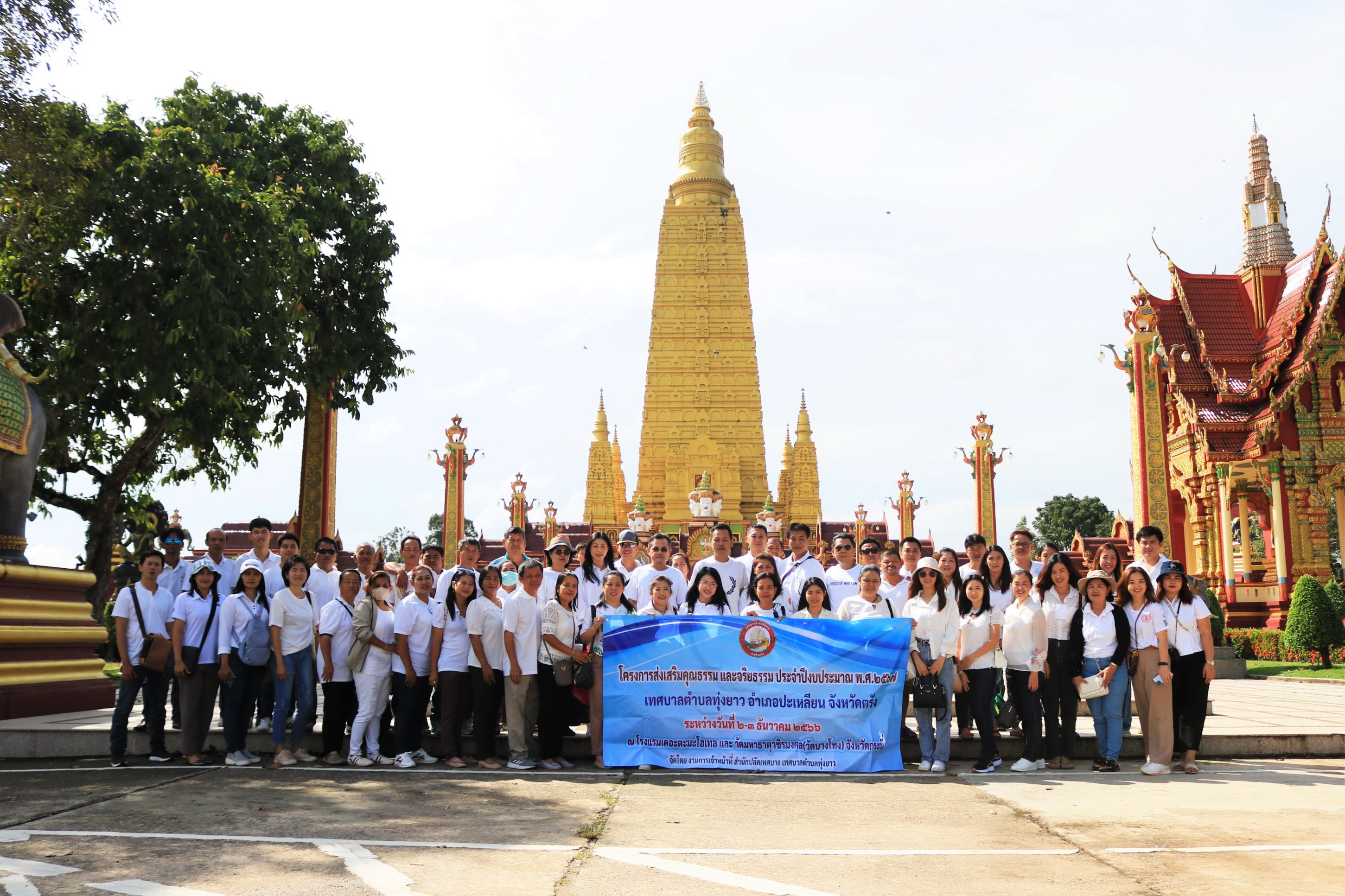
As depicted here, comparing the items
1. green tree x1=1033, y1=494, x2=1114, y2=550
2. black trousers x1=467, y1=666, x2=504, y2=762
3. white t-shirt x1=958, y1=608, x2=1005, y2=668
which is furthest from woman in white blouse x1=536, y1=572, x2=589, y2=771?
green tree x1=1033, y1=494, x2=1114, y2=550

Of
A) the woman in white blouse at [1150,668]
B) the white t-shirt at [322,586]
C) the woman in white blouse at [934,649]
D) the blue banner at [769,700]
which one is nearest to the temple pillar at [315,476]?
the white t-shirt at [322,586]

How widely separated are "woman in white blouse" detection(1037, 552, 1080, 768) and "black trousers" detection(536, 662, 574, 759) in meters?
3.75

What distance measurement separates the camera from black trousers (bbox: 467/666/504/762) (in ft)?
27.6

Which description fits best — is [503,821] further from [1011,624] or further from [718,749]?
[1011,624]

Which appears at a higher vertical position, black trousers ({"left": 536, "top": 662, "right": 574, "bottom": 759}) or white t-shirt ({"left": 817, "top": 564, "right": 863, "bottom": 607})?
white t-shirt ({"left": 817, "top": 564, "right": 863, "bottom": 607})

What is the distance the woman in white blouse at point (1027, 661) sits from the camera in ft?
27.1

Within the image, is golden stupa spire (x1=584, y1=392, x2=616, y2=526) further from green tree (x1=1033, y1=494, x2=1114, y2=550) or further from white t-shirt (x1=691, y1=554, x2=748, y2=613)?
white t-shirt (x1=691, y1=554, x2=748, y2=613)

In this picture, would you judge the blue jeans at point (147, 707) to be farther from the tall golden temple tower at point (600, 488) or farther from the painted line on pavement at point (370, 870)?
the tall golden temple tower at point (600, 488)

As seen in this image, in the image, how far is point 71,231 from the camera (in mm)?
14336

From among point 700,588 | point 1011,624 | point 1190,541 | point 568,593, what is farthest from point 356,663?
point 1190,541

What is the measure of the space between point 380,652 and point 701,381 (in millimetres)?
46953

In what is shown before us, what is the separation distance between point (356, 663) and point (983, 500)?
2712 centimetres

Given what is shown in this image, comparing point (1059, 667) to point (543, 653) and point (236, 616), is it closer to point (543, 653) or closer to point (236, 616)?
point (543, 653)

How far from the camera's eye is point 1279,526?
2425cm
